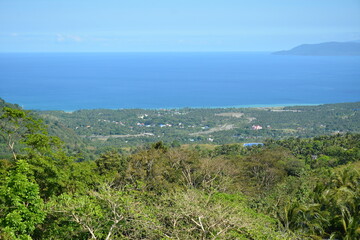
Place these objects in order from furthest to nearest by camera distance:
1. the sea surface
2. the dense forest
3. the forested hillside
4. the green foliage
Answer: the sea surface, the forested hillside, the dense forest, the green foliage

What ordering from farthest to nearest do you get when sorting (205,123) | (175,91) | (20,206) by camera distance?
(175,91), (205,123), (20,206)

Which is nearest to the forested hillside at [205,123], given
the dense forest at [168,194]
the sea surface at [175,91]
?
the sea surface at [175,91]

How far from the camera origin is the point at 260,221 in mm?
11547

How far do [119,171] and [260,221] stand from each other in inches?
401

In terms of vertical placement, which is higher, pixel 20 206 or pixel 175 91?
pixel 20 206

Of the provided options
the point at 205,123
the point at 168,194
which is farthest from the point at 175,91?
the point at 168,194

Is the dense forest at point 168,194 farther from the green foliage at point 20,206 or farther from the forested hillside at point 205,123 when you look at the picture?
the forested hillside at point 205,123

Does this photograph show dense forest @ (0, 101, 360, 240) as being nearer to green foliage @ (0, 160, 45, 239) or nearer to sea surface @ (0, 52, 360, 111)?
green foliage @ (0, 160, 45, 239)

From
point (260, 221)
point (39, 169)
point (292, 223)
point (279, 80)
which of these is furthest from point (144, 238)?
point (279, 80)

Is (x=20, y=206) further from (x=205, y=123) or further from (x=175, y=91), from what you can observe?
(x=175, y=91)

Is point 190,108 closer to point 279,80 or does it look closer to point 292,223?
point 279,80

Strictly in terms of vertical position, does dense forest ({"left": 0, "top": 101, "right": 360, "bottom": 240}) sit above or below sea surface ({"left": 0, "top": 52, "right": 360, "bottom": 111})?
above

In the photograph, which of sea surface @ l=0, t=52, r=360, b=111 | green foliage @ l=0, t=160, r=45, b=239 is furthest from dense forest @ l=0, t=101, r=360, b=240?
sea surface @ l=0, t=52, r=360, b=111

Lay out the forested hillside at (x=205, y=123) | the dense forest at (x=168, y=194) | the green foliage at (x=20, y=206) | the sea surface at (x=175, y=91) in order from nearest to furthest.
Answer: the green foliage at (x=20, y=206) < the dense forest at (x=168, y=194) < the forested hillside at (x=205, y=123) < the sea surface at (x=175, y=91)
